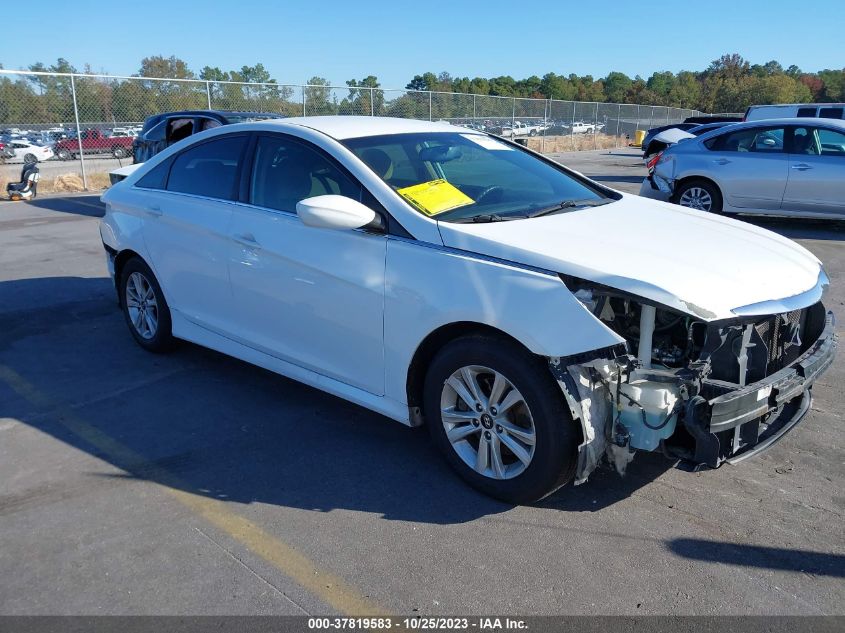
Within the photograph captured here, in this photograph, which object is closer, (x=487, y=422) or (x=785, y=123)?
(x=487, y=422)

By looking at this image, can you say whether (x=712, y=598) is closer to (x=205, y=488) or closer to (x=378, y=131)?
(x=205, y=488)

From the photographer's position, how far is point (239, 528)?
3189mm

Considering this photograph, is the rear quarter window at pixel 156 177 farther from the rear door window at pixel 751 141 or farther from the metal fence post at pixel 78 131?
the metal fence post at pixel 78 131

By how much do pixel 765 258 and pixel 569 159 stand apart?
2617 cm

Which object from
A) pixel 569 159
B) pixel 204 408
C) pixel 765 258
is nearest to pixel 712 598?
pixel 765 258

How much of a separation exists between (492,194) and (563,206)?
412mm

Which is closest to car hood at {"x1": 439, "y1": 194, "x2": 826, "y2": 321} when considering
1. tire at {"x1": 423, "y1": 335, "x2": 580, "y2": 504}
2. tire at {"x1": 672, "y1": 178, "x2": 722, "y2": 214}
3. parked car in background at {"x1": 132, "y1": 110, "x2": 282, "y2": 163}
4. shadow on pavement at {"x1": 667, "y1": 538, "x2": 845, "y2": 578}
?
tire at {"x1": 423, "y1": 335, "x2": 580, "y2": 504}

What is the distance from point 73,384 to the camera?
193 inches

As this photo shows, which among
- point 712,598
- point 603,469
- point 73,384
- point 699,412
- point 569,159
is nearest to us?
point 712,598

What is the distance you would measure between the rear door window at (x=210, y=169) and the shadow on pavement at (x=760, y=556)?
128 inches

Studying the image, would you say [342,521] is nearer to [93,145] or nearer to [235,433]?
[235,433]

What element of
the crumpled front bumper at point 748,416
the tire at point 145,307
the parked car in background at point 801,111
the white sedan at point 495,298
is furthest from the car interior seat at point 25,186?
the parked car in background at point 801,111

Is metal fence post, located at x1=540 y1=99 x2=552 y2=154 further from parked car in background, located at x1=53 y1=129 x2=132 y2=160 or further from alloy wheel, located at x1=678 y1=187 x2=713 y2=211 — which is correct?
alloy wheel, located at x1=678 y1=187 x2=713 y2=211

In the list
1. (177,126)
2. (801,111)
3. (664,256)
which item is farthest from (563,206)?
(801,111)
